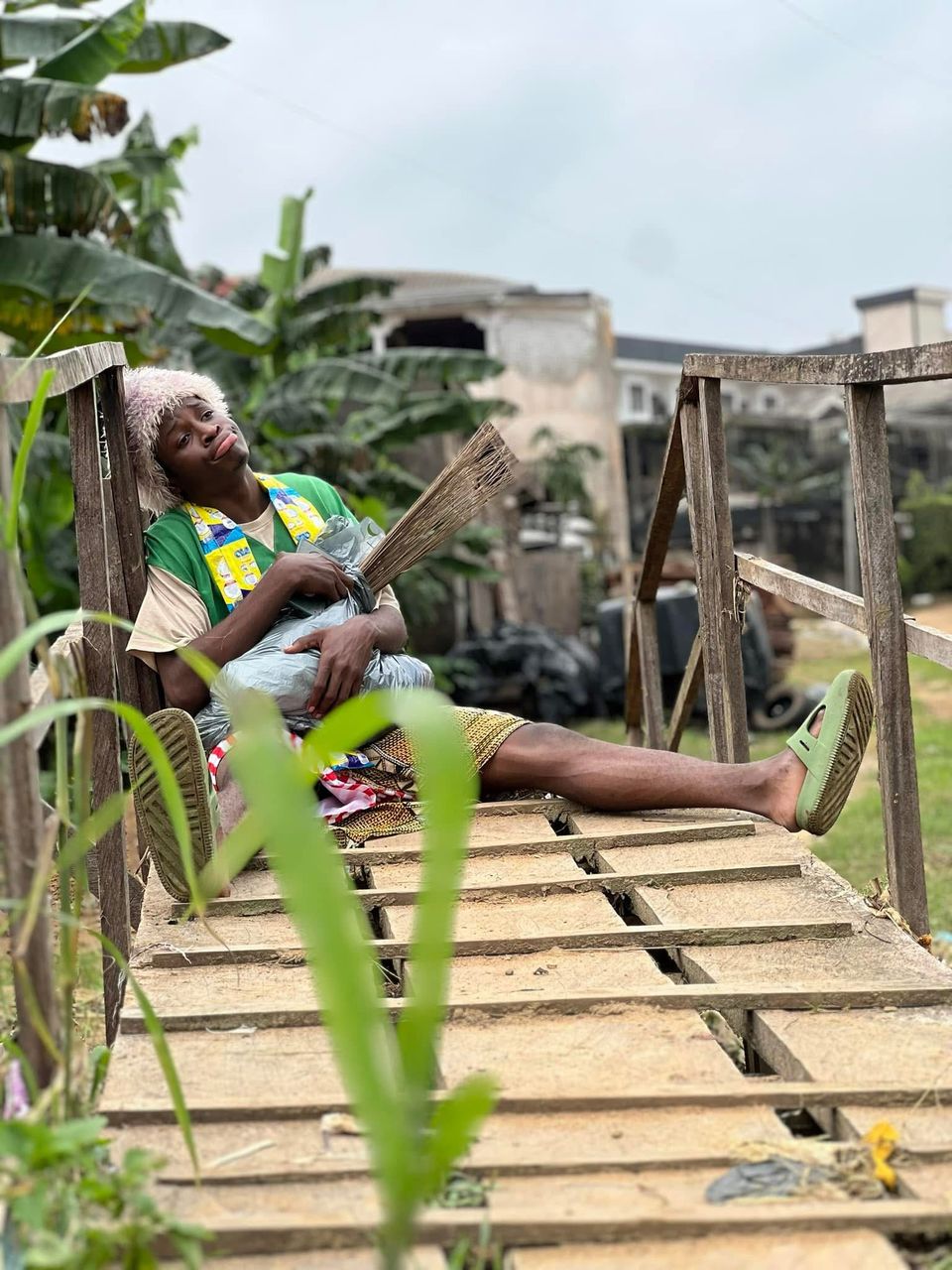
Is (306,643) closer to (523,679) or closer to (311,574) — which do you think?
(311,574)

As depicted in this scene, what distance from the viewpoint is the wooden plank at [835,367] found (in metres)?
2.20

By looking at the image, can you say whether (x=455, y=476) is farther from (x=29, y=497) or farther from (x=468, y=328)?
(x=468, y=328)

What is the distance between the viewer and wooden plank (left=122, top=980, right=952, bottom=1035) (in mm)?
1933

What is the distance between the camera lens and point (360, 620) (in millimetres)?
3027

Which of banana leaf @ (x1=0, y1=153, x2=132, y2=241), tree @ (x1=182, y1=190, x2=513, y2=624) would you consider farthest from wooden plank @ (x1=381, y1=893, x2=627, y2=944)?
Answer: tree @ (x1=182, y1=190, x2=513, y2=624)

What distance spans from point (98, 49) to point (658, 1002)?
6.46m

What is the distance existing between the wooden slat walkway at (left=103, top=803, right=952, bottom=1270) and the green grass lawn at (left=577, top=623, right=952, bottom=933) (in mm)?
2045

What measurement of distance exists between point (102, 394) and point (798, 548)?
23.2 metres

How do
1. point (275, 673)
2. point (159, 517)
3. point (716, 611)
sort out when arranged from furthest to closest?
1. point (716, 611)
2. point (159, 517)
3. point (275, 673)

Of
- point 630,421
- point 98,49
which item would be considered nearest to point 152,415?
point 98,49

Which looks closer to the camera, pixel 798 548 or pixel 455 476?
pixel 455 476

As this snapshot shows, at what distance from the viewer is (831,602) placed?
2766 millimetres

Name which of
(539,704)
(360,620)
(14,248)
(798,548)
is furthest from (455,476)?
(798,548)

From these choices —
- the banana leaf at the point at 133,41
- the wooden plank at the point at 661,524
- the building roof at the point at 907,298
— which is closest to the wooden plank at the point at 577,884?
the wooden plank at the point at 661,524
